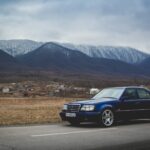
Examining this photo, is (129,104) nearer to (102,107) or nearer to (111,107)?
(111,107)

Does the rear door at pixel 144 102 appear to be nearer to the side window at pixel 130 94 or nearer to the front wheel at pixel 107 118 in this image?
the side window at pixel 130 94

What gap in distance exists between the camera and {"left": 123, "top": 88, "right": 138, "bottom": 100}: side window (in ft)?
57.8

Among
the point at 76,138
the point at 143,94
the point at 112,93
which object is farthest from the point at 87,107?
the point at 76,138

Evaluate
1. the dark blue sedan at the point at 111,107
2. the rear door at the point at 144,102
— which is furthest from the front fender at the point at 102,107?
the rear door at the point at 144,102

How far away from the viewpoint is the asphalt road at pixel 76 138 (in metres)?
11.4

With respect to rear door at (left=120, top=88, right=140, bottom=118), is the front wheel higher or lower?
lower

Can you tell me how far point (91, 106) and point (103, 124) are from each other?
2.55 feet

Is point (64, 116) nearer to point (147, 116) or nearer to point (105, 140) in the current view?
point (147, 116)

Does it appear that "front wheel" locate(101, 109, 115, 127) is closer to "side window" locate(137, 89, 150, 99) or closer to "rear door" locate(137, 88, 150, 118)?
"rear door" locate(137, 88, 150, 118)

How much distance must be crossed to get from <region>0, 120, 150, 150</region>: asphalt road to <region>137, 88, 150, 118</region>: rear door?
167 centimetres

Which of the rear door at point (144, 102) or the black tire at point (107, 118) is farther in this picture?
the rear door at point (144, 102)

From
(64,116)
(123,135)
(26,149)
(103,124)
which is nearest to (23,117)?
(64,116)

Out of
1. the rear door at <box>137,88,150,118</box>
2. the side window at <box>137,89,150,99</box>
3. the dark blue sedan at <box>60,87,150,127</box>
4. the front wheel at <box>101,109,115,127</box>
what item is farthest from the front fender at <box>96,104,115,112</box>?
the side window at <box>137,89,150,99</box>

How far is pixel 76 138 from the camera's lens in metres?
13.1
